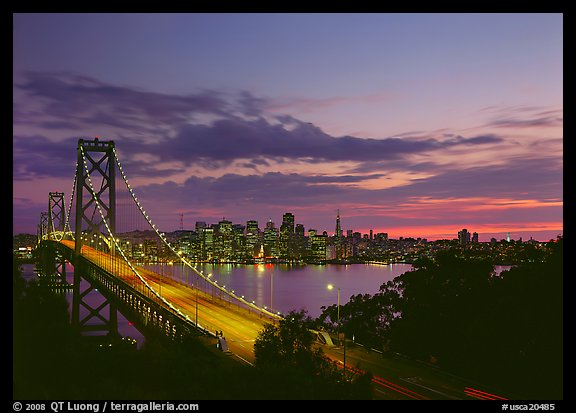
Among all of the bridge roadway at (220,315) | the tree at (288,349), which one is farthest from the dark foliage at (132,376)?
the bridge roadway at (220,315)

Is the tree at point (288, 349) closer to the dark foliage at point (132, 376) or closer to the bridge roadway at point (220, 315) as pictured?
the dark foliage at point (132, 376)

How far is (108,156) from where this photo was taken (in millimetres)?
59062

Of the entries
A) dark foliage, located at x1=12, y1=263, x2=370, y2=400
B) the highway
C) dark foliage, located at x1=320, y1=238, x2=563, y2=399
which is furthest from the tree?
dark foliage, located at x1=320, y1=238, x2=563, y2=399

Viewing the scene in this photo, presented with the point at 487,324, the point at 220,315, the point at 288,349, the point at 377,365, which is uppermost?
the point at 487,324

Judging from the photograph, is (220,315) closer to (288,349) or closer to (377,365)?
(377,365)

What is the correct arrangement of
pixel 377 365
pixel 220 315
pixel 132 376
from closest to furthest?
pixel 132 376
pixel 377 365
pixel 220 315

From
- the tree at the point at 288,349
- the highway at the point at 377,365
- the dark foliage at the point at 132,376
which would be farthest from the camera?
the tree at the point at 288,349

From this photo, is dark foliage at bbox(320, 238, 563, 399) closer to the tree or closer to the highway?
the highway

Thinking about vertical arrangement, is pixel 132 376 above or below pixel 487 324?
below

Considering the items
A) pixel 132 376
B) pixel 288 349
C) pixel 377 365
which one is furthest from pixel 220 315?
pixel 132 376
